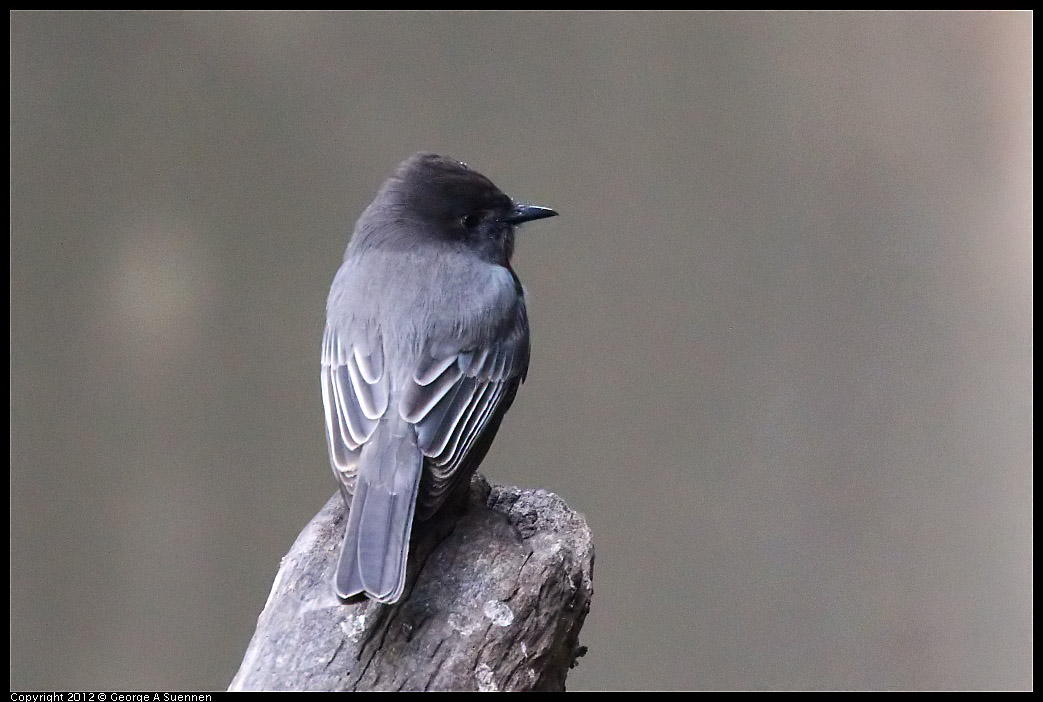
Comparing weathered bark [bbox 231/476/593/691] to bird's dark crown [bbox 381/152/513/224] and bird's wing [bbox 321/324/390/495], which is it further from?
bird's dark crown [bbox 381/152/513/224]

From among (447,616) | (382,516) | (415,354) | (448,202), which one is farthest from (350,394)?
(448,202)

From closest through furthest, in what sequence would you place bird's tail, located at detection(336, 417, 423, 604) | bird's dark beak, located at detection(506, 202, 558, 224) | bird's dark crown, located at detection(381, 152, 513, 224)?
bird's tail, located at detection(336, 417, 423, 604)
bird's dark crown, located at detection(381, 152, 513, 224)
bird's dark beak, located at detection(506, 202, 558, 224)

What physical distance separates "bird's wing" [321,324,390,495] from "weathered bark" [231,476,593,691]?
289 mm

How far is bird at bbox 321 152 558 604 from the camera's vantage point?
2469mm

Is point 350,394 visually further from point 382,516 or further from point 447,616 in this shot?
point 447,616

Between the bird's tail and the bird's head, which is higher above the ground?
the bird's head

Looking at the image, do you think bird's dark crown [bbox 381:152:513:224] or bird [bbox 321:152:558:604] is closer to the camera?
bird [bbox 321:152:558:604]

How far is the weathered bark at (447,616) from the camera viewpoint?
234cm

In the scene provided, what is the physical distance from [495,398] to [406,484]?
542 millimetres

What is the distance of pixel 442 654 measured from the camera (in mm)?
2365

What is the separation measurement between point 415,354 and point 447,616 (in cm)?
81

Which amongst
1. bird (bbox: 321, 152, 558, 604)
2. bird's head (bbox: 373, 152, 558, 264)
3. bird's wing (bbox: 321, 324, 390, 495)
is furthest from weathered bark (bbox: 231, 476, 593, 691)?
bird's head (bbox: 373, 152, 558, 264)

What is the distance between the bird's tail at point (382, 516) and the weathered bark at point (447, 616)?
203 millimetres
